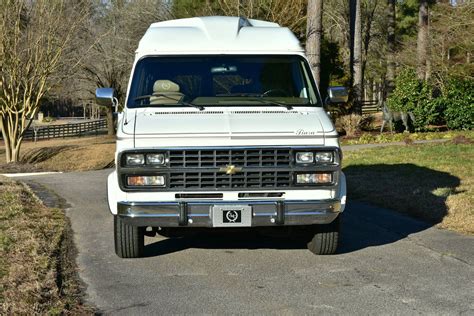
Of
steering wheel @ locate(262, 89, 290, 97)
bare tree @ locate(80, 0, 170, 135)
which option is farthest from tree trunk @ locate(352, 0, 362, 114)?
steering wheel @ locate(262, 89, 290, 97)

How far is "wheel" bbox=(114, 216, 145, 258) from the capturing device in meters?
6.94

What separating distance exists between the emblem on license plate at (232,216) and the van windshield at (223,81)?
4.73 feet

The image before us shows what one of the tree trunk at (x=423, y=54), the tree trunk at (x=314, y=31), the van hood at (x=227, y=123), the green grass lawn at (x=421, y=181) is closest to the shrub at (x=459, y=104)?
the tree trunk at (x=423, y=54)

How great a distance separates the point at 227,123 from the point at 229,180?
0.60 metres

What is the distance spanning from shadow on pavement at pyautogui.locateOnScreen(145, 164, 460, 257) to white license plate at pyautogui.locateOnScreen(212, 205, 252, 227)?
115 cm

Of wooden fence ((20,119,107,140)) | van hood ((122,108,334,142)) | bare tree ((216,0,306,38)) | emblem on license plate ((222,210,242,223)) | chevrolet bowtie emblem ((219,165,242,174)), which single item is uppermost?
bare tree ((216,0,306,38))

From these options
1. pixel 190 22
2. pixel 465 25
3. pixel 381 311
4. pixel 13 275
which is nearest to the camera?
pixel 381 311

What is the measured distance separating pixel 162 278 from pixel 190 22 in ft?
11.7

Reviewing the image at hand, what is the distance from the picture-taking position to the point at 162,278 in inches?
251

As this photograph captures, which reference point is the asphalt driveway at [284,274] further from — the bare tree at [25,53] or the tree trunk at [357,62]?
the tree trunk at [357,62]

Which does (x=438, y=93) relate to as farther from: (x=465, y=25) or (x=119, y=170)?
(x=119, y=170)

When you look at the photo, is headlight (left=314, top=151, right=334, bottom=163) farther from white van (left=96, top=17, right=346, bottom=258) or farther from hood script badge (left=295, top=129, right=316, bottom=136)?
hood script badge (left=295, top=129, right=316, bottom=136)

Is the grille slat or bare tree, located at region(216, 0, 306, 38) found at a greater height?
bare tree, located at region(216, 0, 306, 38)

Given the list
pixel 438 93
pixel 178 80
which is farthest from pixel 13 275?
pixel 438 93
